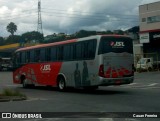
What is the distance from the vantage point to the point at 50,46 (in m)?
25.5

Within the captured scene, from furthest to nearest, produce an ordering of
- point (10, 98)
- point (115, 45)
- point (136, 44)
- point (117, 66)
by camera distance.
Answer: point (136, 44) → point (115, 45) → point (117, 66) → point (10, 98)

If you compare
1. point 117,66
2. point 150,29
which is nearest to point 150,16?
point 150,29

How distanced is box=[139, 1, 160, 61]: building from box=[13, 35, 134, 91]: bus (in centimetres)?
3067

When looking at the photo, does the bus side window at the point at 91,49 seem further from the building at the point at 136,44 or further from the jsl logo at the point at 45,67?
the building at the point at 136,44

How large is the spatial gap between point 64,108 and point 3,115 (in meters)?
2.91

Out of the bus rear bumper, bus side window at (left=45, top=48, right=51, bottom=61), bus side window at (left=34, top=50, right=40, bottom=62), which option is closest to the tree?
bus side window at (left=34, top=50, right=40, bottom=62)

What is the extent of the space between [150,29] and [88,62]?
1638 inches

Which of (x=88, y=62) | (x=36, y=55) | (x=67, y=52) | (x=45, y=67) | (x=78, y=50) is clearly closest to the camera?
(x=88, y=62)

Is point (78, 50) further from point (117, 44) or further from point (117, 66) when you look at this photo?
point (117, 66)

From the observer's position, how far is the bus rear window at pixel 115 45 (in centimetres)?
2073

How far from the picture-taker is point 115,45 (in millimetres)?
21156

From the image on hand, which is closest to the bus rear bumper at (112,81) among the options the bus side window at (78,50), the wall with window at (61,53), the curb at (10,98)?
the wall with window at (61,53)

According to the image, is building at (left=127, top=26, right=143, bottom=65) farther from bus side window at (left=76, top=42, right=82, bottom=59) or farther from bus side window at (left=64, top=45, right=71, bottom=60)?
bus side window at (left=76, top=42, right=82, bottom=59)

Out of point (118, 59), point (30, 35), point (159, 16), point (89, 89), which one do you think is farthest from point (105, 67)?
point (30, 35)
